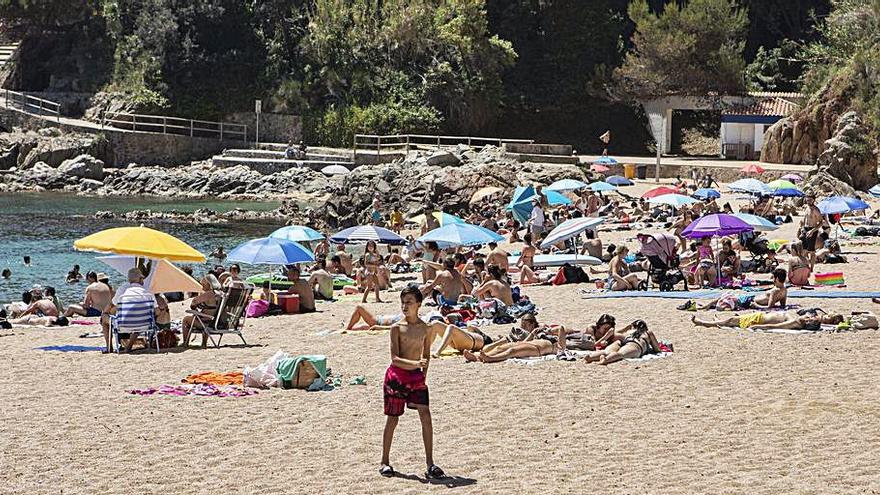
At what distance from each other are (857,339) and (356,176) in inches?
977

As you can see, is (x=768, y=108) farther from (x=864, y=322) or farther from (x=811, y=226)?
(x=864, y=322)

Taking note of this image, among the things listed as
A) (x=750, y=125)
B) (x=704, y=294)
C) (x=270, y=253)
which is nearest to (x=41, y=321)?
(x=270, y=253)

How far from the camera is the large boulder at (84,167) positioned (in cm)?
4522

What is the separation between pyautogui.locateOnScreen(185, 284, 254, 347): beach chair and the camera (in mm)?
13812

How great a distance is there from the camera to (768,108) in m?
43.0

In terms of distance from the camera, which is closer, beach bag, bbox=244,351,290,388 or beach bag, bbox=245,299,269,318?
beach bag, bbox=244,351,290,388

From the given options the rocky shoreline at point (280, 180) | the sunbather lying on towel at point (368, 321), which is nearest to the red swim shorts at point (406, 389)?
the sunbather lying on towel at point (368, 321)

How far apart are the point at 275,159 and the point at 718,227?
2891 cm

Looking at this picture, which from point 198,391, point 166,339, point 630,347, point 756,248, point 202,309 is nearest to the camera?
point 198,391

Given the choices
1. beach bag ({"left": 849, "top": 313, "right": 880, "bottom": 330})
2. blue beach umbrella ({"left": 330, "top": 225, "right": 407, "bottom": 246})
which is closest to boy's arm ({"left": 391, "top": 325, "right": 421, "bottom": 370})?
beach bag ({"left": 849, "top": 313, "right": 880, "bottom": 330})

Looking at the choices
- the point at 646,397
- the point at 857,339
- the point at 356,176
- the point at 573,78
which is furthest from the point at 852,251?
the point at 573,78

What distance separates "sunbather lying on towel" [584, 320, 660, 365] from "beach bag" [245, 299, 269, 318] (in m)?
5.68

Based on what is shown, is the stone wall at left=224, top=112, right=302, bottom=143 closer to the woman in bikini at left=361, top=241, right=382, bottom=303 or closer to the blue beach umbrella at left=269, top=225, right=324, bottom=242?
the blue beach umbrella at left=269, top=225, right=324, bottom=242

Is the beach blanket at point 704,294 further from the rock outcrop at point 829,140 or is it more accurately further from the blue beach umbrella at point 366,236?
the rock outcrop at point 829,140
